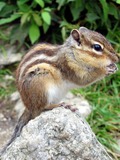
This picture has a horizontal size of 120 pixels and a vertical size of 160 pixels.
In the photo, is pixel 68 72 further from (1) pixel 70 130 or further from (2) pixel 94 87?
(2) pixel 94 87

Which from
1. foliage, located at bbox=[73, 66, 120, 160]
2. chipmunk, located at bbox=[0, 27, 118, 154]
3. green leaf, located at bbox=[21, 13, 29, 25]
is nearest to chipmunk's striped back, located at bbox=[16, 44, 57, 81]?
chipmunk, located at bbox=[0, 27, 118, 154]

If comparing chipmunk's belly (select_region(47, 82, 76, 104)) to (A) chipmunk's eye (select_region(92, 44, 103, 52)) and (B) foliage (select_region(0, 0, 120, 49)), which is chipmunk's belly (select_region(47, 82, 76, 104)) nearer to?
(A) chipmunk's eye (select_region(92, 44, 103, 52))

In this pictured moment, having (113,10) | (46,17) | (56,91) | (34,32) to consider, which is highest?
(56,91)

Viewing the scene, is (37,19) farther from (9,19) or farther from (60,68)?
(60,68)

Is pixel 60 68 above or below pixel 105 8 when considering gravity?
above

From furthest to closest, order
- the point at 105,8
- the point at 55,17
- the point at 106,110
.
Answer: the point at 55,17
the point at 105,8
the point at 106,110

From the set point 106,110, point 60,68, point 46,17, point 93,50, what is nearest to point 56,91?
point 60,68

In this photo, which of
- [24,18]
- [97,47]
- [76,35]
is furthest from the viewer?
[24,18]
